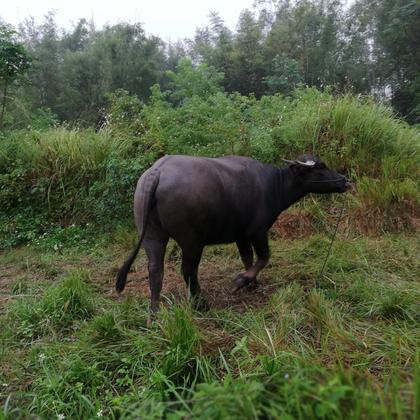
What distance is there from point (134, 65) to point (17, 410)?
3031cm

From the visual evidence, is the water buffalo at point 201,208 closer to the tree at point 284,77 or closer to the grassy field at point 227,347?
the grassy field at point 227,347

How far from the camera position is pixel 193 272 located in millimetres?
3836

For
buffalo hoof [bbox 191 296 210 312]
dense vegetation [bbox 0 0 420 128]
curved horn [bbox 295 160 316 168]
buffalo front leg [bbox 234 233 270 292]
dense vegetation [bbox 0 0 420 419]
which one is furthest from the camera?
dense vegetation [bbox 0 0 420 128]

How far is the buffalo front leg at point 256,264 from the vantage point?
4195 mm

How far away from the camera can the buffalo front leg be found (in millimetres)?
4195

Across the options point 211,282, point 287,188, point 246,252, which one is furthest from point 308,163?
point 211,282

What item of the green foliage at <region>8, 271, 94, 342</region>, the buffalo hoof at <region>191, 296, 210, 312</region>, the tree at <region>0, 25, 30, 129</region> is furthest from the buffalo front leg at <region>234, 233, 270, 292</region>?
the tree at <region>0, 25, 30, 129</region>

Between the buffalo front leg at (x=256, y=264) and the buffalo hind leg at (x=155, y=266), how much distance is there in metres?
0.87

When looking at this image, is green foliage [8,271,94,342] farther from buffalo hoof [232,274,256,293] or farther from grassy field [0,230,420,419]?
buffalo hoof [232,274,256,293]

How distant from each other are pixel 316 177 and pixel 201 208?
5.52ft

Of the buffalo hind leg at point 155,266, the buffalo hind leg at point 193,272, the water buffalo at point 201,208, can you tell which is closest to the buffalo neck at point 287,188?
the water buffalo at point 201,208

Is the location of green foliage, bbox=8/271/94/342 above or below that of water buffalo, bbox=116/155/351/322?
below

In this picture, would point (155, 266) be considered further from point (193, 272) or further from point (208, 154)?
point (208, 154)

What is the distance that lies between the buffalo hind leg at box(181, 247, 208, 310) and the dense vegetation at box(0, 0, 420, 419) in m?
0.18
